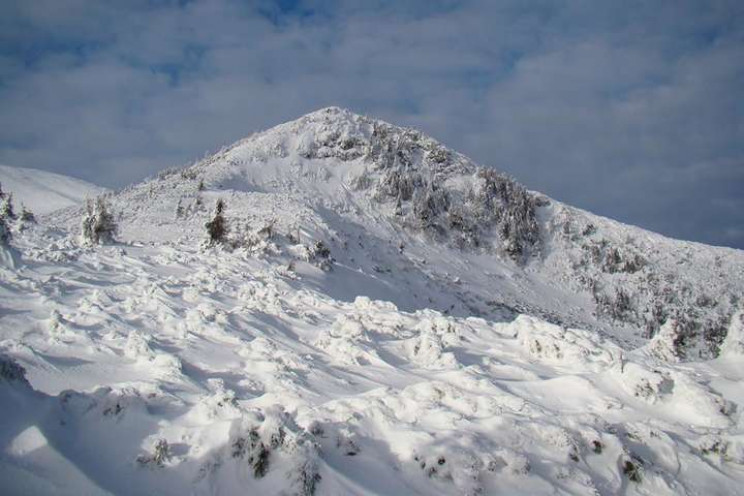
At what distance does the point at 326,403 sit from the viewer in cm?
610

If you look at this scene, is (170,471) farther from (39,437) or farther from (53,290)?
(53,290)

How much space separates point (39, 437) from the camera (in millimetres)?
3881

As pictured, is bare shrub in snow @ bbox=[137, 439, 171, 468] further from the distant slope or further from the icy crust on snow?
the distant slope

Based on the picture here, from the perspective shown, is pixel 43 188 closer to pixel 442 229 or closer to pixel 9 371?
pixel 442 229

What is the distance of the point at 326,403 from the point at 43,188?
46111 millimetres

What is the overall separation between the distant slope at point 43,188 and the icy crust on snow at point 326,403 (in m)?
32.5

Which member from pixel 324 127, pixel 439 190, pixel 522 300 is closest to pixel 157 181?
pixel 324 127

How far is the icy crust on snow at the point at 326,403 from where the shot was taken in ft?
14.2

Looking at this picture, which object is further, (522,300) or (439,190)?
(439,190)

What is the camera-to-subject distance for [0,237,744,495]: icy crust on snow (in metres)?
4.34

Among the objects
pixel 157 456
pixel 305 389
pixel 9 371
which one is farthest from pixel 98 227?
pixel 157 456

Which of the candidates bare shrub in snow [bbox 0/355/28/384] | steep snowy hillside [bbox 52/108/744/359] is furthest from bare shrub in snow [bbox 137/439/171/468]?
steep snowy hillside [bbox 52/108/744/359]

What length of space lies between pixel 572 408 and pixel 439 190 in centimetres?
3647

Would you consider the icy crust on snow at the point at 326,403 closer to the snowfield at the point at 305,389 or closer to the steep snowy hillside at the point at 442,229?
the snowfield at the point at 305,389
